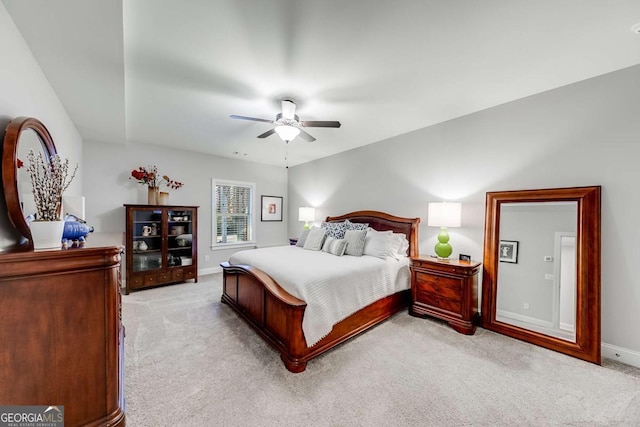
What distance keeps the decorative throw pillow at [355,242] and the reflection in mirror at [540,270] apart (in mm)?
1621

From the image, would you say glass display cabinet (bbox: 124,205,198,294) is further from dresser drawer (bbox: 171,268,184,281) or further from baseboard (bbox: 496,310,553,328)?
baseboard (bbox: 496,310,553,328)

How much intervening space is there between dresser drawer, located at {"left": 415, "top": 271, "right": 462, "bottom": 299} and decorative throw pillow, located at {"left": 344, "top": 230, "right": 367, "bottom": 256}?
31.6 inches

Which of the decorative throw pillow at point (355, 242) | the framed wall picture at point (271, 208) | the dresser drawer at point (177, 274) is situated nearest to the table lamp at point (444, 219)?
the decorative throw pillow at point (355, 242)

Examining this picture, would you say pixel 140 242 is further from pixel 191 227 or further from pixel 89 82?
pixel 89 82

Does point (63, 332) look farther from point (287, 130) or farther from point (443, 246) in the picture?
point (443, 246)

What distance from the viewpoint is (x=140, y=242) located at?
4.02 m

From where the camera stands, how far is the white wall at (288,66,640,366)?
2.13 meters

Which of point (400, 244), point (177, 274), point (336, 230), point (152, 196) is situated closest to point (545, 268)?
point (400, 244)

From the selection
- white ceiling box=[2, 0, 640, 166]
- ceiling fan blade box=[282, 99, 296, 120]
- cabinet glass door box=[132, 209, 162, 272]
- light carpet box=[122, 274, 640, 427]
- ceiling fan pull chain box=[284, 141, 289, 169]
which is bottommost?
light carpet box=[122, 274, 640, 427]

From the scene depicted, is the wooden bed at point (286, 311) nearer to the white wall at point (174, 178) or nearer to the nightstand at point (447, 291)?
the nightstand at point (447, 291)

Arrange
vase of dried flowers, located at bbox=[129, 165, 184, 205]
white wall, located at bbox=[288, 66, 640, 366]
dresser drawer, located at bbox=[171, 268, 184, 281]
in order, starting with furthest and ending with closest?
dresser drawer, located at bbox=[171, 268, 184, 281] → vase of dried flowers, located at bbox=[129, 165, 184, 205] → white wall, located at bbox=[288, 66, 640, 366]

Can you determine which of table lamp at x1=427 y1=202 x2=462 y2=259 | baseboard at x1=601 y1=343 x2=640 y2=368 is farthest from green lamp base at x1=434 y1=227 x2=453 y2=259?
baseboard at x1=601 y1=343 x2=640 y2=368

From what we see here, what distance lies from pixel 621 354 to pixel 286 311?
2969 millimetres

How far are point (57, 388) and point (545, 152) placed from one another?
4.15 meters
